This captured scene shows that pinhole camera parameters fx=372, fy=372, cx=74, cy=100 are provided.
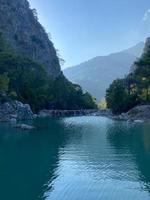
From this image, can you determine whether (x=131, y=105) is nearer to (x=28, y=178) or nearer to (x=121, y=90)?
(x=121, y=90)

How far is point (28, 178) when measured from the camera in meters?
29.9

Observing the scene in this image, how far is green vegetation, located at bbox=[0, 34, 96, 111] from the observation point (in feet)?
350

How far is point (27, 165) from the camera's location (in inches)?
1399

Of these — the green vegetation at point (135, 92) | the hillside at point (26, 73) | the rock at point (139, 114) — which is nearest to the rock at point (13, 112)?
the hillside at point (26, 73)

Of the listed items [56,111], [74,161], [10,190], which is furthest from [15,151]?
[56,111]

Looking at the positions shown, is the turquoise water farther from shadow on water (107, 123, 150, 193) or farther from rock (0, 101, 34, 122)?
rock (0, 101, 34, 122)

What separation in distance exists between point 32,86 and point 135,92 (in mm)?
35940

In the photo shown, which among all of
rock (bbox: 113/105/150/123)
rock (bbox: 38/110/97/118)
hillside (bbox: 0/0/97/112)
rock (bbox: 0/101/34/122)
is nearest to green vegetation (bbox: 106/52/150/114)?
rock (bbox: 113/105/150/123)

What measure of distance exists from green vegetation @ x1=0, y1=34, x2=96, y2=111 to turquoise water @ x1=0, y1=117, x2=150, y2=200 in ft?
156

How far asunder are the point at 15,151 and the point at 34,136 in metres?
15.7

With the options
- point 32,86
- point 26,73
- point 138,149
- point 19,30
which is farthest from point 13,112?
point 19,30

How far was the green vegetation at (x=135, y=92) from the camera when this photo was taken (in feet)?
393

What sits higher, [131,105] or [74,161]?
[131,105]

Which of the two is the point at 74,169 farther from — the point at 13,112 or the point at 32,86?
the point at 32,86
